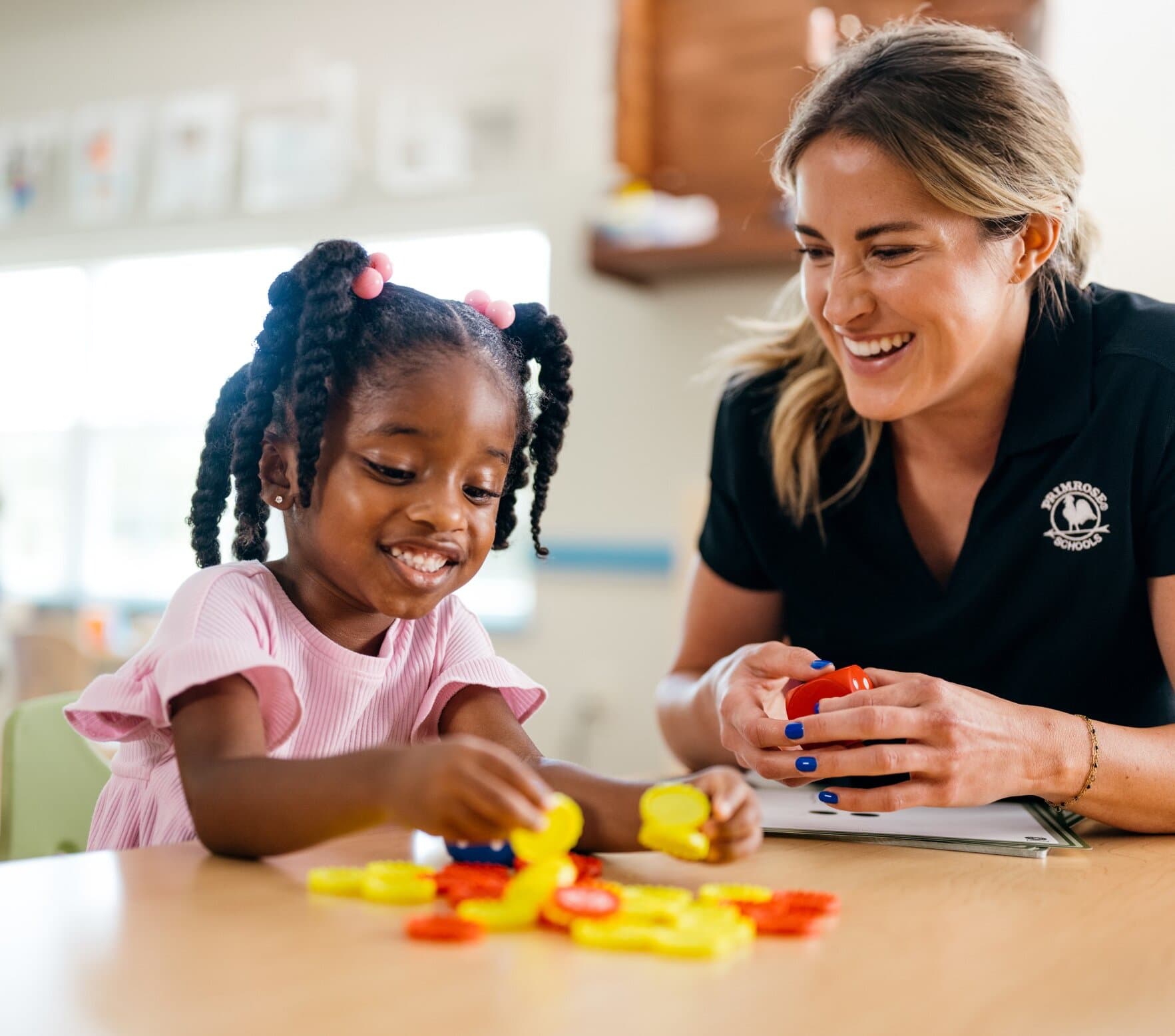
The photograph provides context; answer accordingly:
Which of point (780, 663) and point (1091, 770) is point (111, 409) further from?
point (1091, 770)

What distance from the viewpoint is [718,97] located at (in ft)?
11.3

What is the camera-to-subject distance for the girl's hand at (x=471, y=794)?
72cm

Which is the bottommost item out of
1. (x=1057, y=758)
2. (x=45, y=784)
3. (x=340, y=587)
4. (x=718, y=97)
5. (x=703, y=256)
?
(x=45, y=784)

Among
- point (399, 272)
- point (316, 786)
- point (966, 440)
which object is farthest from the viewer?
point (399, 272)

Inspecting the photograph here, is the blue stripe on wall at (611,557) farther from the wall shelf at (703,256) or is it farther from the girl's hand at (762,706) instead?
the girl's hand at (762,706)

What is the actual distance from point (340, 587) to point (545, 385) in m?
0.31

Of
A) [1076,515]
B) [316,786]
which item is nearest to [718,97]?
[1076,515]

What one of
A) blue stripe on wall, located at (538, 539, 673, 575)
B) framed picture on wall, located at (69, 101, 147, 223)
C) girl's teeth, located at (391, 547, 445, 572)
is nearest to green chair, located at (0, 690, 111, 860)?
girl's teeth, located at (391, 547, 445, 572)

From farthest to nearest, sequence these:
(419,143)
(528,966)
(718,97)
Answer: (419,143), (718,97), (528,966)

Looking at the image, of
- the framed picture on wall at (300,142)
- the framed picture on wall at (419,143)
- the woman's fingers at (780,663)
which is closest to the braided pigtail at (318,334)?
the woman's fingers at (780,663)

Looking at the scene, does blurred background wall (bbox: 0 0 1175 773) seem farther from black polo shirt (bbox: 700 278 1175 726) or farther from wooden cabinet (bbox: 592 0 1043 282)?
black polo shirt (bbox: 700 278 1175 726)

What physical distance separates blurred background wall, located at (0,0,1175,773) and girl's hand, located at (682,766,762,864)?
2.42 meters

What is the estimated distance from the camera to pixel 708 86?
3.45m

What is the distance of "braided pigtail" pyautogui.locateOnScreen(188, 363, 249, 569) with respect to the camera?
3.96 feet
